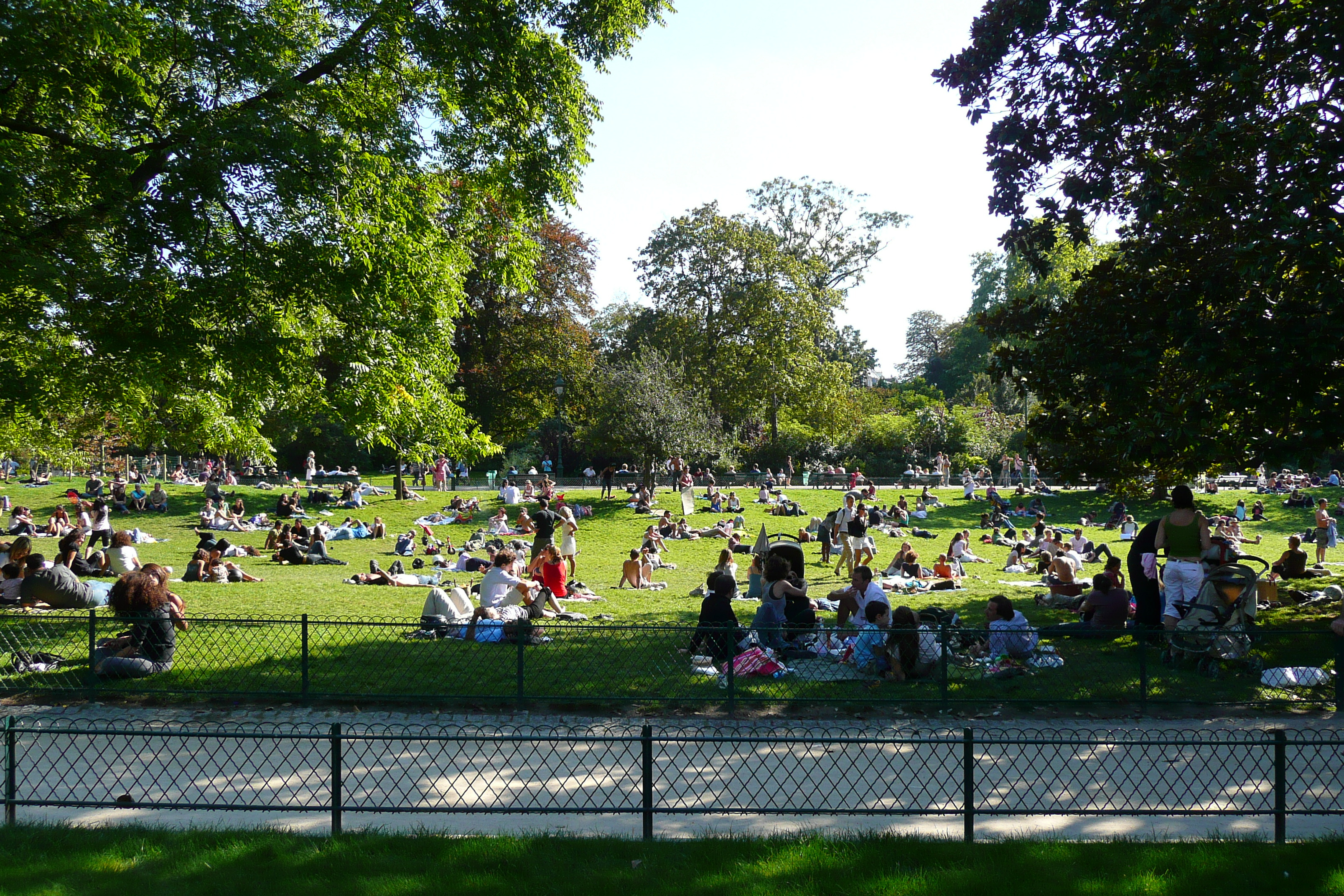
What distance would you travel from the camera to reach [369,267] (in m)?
12.5

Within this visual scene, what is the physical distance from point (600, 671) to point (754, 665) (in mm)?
1711

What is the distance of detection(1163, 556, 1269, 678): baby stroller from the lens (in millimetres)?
10336

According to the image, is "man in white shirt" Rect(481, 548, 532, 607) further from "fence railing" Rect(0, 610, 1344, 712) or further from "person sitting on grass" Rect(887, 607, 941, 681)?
"person sitting on grass" Rect(887, 607, 941, 681)

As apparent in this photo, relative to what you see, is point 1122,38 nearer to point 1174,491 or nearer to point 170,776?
point 1174,491

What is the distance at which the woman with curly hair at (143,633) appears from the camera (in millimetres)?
10016

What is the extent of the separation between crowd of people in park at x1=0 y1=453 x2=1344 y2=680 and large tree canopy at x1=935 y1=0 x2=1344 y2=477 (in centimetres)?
136

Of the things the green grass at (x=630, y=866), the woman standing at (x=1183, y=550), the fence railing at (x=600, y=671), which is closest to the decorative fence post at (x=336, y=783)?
the green grass at (x=630, y=866)

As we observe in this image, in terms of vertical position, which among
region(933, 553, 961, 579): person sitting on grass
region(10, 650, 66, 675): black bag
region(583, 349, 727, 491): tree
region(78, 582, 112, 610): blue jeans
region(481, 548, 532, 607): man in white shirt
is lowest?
region(933, 553, 961, 579): person sitting on grass

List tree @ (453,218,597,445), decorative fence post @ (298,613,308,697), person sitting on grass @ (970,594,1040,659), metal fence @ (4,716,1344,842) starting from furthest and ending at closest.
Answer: tree @ (453,218,597,445), person sitting on grass @ (970,594,1040,659), decorative fence post @ (298,613,308,697), metal fence @ (4,716,1344,842)

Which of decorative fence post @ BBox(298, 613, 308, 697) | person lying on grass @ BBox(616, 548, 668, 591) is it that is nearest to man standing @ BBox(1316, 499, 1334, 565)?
person lying on grass @ BBox(616, 548, 668, 591)

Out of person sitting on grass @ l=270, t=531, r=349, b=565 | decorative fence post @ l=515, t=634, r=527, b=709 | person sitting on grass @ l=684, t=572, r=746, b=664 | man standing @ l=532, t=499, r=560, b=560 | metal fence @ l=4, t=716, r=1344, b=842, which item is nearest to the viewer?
metal fence @ l=4, t=716, r=1344, b=842

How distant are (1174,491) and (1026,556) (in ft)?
44.8

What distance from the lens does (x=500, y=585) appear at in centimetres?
1333

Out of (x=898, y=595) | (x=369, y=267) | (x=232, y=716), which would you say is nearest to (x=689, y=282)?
(x=898, y=595)
